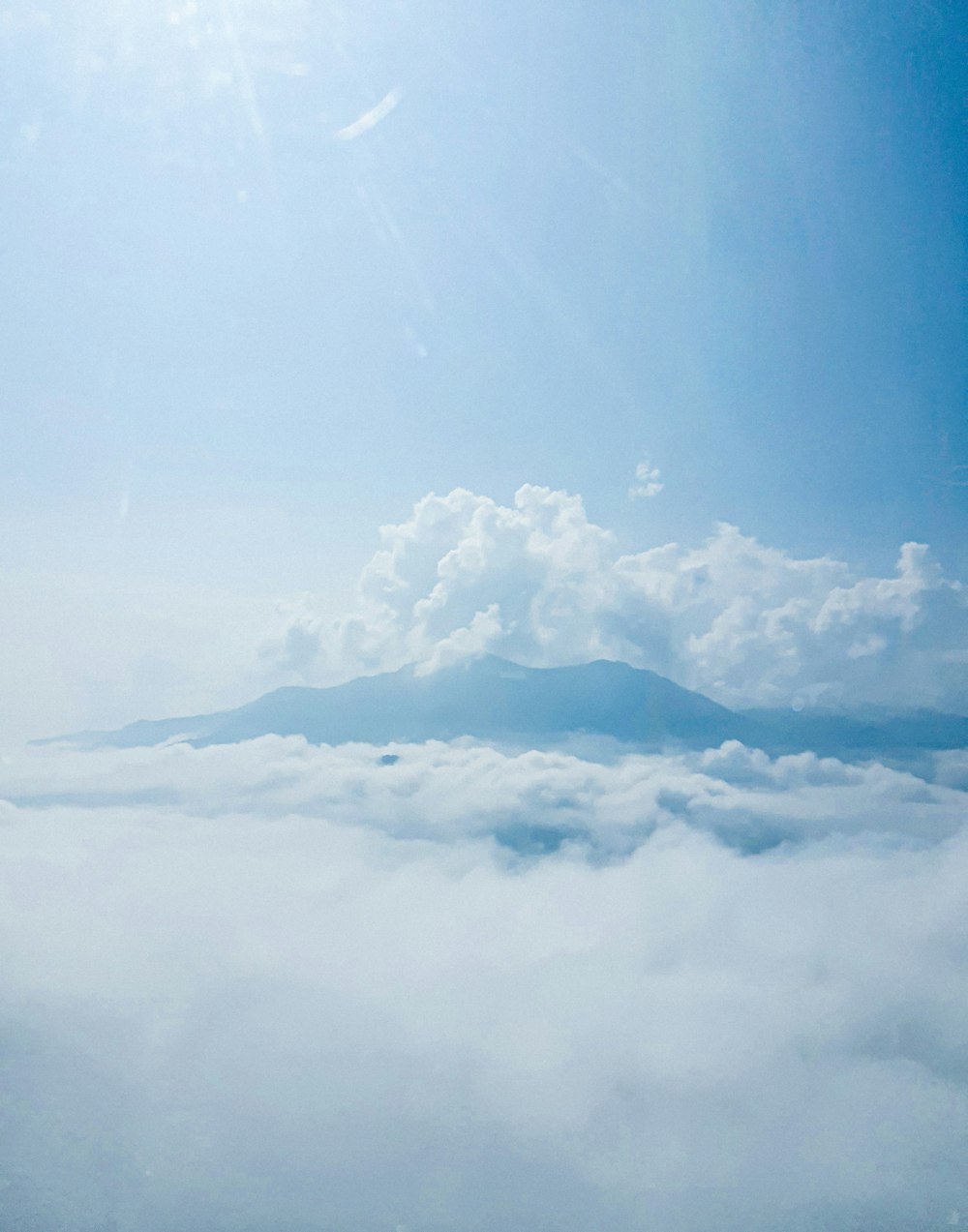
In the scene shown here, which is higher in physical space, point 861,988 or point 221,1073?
point 861,988

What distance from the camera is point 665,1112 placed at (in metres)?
94.0

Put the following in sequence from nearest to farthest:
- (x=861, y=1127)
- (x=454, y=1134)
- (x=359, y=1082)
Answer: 1. (x=861, y=1127)
2. (x=454, y=1134)
3. (x=359, y=1082)

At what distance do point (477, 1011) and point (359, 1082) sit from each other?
77.4 feet

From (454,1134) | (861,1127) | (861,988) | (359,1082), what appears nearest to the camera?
(861,1127)

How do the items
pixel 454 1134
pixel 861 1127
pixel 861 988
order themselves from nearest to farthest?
pixel 861 1127 → pixel 861 988 → pixel 454 1134

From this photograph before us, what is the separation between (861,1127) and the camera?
87.6m

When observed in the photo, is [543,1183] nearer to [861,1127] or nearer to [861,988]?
[861,1127]

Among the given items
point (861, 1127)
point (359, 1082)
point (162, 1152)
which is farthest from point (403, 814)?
point (861, 1127)

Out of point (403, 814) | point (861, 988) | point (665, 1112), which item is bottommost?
point (665, 1112)

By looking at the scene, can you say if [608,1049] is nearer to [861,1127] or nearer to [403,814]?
[861,1127]

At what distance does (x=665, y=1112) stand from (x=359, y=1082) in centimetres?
4684

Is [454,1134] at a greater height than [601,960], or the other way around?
[601,960]

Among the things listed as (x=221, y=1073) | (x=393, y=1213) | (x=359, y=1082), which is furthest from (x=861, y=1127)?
(x=221, y=1073)

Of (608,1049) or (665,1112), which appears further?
(608,1049)
